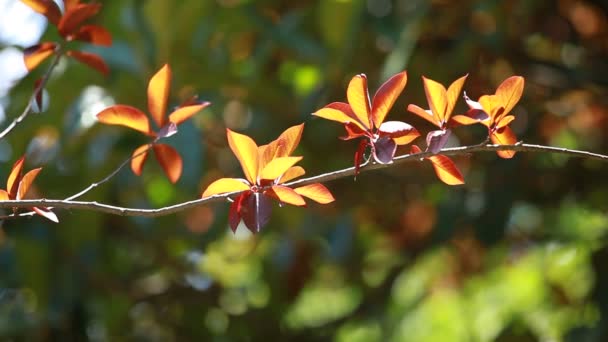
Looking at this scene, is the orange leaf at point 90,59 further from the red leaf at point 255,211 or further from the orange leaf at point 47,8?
the red leaf at point 255,211

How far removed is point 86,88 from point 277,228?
468mm

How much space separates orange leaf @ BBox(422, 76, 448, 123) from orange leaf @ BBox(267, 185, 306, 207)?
0.11 meters

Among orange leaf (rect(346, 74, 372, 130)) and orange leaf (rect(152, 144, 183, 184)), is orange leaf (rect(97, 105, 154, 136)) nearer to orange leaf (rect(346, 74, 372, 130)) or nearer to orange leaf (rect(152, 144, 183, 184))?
orange leaf (rect(152, 144, 183, 184))

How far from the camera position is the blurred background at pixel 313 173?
1555mm

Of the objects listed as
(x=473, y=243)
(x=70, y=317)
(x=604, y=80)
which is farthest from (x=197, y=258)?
(x=604, y=80)

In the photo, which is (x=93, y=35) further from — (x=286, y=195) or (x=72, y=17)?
(x=286, y=195)

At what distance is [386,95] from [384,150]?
4 cm

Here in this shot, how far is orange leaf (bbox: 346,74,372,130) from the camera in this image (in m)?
0.60

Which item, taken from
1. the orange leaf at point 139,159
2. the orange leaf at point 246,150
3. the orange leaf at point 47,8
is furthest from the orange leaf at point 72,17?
the orange leaf at point 246,150

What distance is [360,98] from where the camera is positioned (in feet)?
1.98

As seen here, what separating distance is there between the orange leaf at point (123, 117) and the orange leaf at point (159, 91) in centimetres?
1

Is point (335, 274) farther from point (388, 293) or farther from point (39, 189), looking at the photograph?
point (39, 189)

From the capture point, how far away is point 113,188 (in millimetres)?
1706

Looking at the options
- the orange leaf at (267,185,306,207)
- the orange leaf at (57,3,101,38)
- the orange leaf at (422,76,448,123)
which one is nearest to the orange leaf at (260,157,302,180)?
the orange leaf at (267,185,306,207)
